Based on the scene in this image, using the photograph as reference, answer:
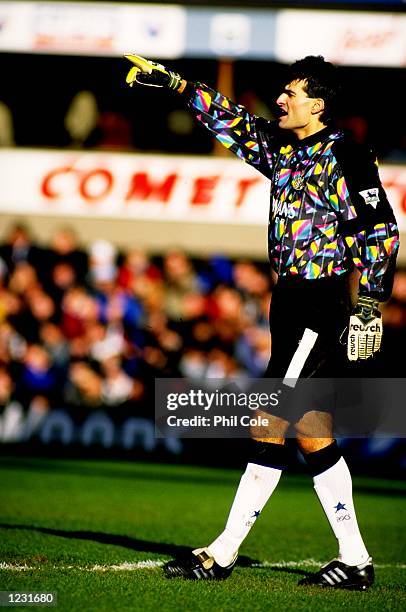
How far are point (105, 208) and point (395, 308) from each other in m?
5.82

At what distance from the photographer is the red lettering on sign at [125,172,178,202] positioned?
15977mm

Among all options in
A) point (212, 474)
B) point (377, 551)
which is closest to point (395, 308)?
point (212, 474)

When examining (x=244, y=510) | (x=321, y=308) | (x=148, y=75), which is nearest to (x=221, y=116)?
(x=148, y=75)

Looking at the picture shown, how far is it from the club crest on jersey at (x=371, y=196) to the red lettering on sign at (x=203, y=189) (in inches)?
431

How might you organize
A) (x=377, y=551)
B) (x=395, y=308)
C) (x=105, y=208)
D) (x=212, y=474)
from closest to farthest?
(x=377, y=551) < (x=212, y=474) < (x=395, y=308) < (x=105, y=208)

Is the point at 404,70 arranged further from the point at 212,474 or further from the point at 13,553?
the point at 13,553

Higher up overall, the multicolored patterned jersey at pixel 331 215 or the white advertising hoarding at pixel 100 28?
the white advertising hoarding at pixel 100 28

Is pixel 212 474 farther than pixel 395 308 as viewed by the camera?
No

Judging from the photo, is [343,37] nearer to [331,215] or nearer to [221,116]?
[221,116]

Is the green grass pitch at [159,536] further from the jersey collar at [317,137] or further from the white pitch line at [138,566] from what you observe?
the jersey collar at [317,137]

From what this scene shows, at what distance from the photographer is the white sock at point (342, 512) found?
5.04 meters

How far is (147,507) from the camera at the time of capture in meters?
8.09

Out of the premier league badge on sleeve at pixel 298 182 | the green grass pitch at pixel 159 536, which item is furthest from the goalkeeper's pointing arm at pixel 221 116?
the green grass pitch at pixel 159 536

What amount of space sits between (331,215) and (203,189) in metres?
10.9
